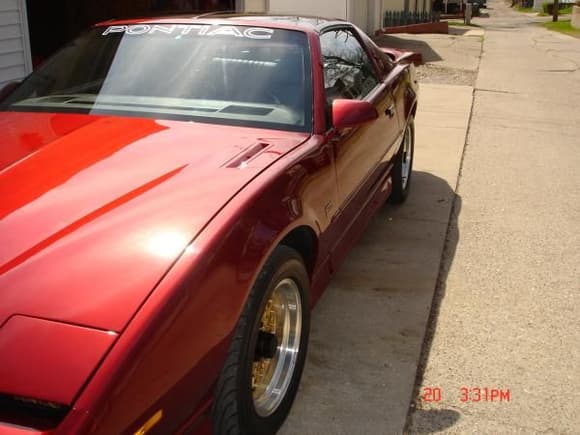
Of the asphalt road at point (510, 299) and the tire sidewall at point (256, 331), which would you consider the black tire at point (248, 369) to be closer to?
the tire sidewall at point (256, 331)

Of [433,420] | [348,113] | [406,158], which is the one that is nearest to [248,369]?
[433,420]

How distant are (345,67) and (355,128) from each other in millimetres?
616

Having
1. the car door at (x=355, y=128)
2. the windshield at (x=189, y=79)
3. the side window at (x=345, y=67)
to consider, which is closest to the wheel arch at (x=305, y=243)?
the car door at (x=355, y=128)

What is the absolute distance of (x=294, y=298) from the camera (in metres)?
2.95

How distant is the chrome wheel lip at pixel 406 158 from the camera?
5699mm

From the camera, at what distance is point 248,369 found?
2.43 meters

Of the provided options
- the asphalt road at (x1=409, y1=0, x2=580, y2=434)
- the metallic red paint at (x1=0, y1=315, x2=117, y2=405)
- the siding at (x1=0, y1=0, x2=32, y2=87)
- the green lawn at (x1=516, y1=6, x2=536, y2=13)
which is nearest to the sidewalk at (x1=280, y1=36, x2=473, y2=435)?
the asphalt road at (x1=409, y1=0, x2=580, y2=434)

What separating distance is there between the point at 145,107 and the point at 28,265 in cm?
151

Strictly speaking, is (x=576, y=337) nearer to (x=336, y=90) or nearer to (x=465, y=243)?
(x=465, y=243)

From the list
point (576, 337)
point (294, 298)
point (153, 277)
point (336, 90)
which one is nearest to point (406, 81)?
point (336, 90)

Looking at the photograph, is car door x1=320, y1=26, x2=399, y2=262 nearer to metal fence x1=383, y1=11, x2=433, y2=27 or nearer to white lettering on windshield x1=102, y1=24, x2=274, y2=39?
white lettering on windshield x1=102, y1=24, x2=274, y2=39

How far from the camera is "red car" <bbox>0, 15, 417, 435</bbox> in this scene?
6.16 ft
